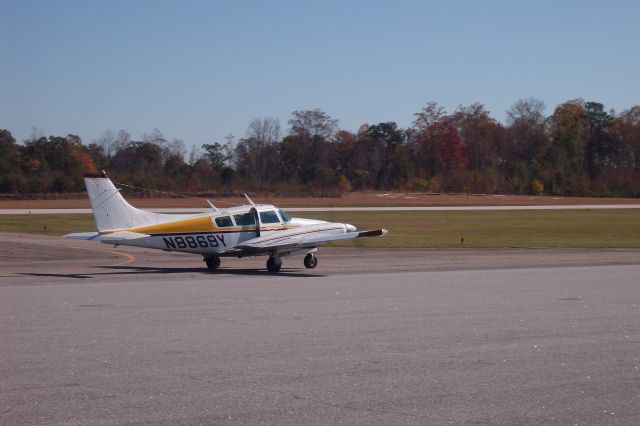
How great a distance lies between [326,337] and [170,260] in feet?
67.2

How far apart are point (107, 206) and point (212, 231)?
3.26 m

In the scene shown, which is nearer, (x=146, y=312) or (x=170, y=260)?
(x=146, y=312)

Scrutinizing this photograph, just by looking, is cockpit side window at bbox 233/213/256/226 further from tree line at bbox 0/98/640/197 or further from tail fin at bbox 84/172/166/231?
tree line at bbox 0/98/640/197

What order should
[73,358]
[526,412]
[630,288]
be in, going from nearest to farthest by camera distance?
[526,412] < [73,358] < [630,288]

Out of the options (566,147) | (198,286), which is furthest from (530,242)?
(566,147)

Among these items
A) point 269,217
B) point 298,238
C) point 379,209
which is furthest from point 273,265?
point 379,209

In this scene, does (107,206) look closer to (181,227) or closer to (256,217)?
(181,227)

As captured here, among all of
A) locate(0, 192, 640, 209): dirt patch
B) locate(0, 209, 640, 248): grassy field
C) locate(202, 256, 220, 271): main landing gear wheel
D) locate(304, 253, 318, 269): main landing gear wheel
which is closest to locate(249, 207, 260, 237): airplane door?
locate(202, 256, 220, 271): main landing gear wheel

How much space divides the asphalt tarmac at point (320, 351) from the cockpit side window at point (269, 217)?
3.79m

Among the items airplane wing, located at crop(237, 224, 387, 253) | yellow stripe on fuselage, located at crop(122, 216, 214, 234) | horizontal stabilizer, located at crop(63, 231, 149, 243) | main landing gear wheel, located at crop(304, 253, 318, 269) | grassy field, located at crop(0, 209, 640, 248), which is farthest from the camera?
grassy field, located at crop(0, 209, 640, 248)

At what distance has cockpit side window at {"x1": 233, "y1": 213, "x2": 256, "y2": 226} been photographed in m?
27.5

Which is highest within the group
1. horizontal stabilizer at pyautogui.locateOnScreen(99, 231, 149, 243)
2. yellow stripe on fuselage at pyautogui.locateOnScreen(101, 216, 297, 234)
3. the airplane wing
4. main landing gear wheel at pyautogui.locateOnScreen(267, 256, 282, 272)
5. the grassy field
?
yellow stripe on fuselage at pyautogui.locateOnScreen(101, 216, 297, 234)

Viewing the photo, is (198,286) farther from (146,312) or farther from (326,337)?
(326,337)

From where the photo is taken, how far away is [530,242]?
45375mm
